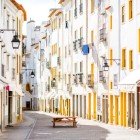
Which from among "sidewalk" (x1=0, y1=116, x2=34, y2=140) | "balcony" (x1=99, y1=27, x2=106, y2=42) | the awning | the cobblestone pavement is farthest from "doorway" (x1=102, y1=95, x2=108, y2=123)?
"sidewalk" (x1=0, y1=116, x2=34, y2=140)

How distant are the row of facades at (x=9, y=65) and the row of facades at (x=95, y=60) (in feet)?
22.8

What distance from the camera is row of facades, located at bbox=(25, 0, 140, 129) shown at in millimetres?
40625

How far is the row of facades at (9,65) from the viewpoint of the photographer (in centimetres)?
4019

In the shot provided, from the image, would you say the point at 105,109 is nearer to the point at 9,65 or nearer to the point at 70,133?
the point at 9,65

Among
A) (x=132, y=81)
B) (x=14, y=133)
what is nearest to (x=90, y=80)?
(x=132, y=81)

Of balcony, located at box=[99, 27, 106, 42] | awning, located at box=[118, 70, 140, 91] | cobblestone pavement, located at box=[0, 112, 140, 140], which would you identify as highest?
balcony, located at box=[99, 27, 106, 42]

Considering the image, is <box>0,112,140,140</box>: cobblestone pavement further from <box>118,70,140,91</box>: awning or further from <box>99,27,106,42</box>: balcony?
<box>99,27,106,42</box>: balcony

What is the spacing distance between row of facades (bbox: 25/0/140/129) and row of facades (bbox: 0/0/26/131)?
696cm

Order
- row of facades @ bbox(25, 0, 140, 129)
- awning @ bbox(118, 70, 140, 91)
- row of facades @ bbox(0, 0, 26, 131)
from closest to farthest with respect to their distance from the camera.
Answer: awning @ bbox(118, 70, 140, 91), row of facades @ bbox(0, 0, 26, 131), row of facades @ bbox(25, 0, 140, 129)

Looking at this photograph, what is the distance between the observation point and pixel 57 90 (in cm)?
8181

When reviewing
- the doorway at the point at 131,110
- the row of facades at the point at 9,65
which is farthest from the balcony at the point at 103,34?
the doorway at the point at 131,110

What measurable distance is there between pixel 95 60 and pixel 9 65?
1084 centimetres

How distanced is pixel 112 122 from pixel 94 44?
9920mm

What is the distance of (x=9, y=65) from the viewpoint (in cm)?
4594
